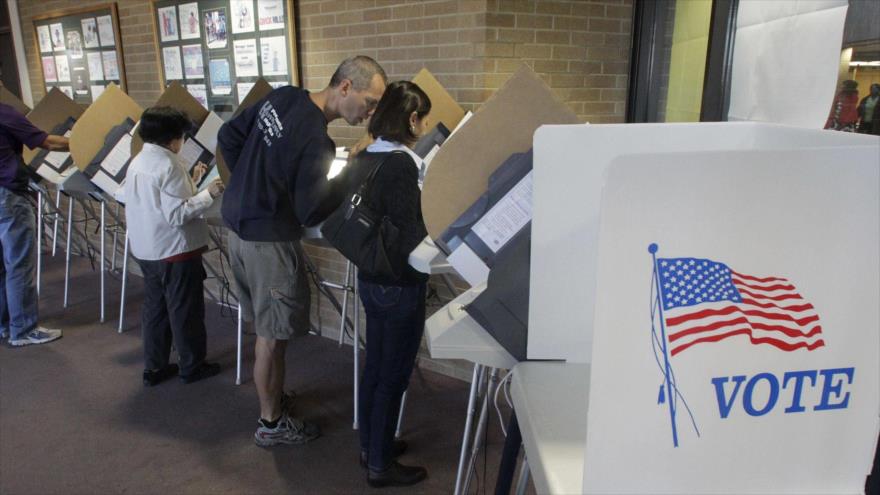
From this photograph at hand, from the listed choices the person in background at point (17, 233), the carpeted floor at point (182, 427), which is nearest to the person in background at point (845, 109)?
the carpeted floor at point (182, 427)

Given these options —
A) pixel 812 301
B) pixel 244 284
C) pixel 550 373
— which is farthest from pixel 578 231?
pixel 244 284

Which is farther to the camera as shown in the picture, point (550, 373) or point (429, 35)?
point (429, 35)

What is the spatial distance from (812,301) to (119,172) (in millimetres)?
3337

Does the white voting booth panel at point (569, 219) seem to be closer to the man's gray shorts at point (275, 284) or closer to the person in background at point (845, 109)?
the person in background at point (845, 109)

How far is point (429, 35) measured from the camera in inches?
106

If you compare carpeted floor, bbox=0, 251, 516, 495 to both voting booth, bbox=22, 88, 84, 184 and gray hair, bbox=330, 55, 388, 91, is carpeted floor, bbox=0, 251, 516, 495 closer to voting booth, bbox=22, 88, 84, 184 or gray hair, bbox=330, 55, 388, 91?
voting booth, bbox=22, 88, 84, 184

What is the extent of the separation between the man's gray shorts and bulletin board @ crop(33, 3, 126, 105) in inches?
123

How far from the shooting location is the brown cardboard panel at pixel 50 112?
3809 millimetres

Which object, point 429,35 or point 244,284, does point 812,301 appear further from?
point 429,35

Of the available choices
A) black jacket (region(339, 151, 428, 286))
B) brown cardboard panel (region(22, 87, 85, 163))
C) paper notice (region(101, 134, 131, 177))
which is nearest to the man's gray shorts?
black jacket (region(339, 151, 428, 286))

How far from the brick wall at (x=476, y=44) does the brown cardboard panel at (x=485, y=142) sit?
1.45 metres

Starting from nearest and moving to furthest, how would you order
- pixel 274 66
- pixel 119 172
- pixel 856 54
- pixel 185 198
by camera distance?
1. pixel 856 54
2. pixel 185 198
3. pixel 119 172
4. pixel 274 66

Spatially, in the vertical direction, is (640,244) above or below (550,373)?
above

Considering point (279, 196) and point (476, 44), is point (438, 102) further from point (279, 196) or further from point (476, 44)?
point (279, 196)
